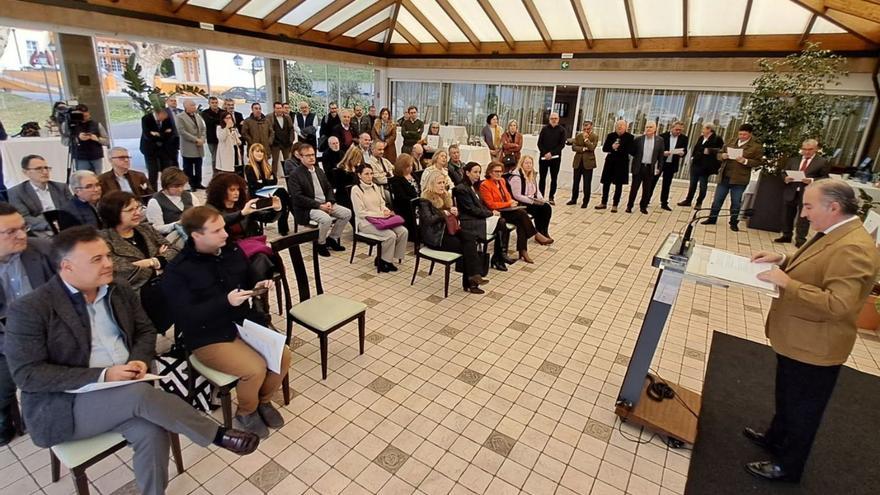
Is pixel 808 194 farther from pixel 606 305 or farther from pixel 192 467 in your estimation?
pixel 192 467

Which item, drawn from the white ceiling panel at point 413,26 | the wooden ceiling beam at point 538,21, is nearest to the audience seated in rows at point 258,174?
the wooden ceiling beam at point 538,21

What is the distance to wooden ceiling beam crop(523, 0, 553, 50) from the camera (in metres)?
9.05

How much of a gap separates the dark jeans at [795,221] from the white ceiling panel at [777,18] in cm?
358

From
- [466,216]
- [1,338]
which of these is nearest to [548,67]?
[466,216]

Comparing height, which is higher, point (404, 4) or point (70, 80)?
point (404, 4)

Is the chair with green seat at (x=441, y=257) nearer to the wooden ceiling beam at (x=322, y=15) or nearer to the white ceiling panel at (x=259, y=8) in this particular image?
the white ceiling panel at (x=259, y=8)

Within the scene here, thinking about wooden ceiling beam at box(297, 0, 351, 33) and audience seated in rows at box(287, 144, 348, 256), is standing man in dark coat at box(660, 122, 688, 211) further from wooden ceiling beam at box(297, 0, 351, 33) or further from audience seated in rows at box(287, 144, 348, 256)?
wooden ceiling beam at box(297, 0, 351, 33)

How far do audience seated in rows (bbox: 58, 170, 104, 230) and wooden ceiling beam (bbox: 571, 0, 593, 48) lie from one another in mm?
8646

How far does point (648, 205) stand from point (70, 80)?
10.3 m

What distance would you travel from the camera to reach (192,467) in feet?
7.12

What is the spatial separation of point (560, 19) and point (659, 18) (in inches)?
80.0

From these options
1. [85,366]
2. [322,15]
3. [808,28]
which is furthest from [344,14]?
[85,366]

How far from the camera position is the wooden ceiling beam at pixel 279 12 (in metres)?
8.73

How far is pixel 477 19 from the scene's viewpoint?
10.5 meters
